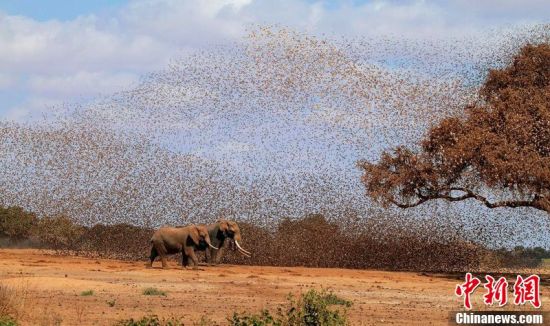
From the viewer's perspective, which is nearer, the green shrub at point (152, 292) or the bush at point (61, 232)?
the green shrub at point (152, 292)

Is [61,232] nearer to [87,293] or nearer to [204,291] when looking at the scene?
[204,291]

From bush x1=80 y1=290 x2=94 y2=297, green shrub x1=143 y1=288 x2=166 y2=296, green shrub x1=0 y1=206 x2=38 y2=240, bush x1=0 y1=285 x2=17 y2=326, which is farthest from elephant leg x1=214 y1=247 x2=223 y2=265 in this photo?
green shrub x1=0 y1=206 x2=38 y2=240

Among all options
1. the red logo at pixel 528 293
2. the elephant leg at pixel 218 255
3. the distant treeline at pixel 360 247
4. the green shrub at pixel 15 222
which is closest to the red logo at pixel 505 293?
the red logo at pixel 528 293

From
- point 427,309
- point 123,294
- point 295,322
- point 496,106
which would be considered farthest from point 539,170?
point 295,322

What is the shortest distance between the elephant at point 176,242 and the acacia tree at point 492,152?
24.8 feet

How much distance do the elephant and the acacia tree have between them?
7558mm

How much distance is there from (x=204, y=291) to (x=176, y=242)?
10920 millimetres

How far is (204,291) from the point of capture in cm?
2488

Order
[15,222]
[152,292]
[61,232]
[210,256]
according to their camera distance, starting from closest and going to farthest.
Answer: [152,292] → [210,256] → [61,232] → [15,222]

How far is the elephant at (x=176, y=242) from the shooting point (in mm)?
35562

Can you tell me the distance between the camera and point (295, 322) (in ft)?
48.6

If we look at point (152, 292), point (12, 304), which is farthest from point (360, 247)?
point (12, 304)

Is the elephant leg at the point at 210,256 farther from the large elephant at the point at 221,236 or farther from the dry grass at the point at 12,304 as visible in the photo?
the dry grass at the point at 12,304

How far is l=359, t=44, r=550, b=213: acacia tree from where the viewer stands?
3144 centimetres
